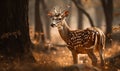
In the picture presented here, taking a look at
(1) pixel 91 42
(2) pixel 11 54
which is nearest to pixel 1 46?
(2) pixel 11 54

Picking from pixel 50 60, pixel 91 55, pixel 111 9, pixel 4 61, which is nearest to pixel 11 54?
pixel 4 61

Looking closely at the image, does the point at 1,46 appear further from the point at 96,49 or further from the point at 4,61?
the point at 96,49

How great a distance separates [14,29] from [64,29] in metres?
0.67

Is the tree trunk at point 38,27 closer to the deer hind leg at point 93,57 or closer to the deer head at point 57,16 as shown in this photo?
the deer head at point 57,16

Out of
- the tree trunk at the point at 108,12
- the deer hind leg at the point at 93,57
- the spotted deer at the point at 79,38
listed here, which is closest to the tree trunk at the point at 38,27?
the spotted deer at the point at 79,38

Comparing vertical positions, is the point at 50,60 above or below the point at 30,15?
below

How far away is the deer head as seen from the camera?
5949 mm

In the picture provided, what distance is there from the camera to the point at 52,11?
6.09 meters

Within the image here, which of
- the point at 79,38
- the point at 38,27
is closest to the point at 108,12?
the point at 79,38

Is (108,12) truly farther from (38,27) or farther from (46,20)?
(38,27)

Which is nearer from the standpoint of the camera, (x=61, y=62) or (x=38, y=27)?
(x=61, y=62)

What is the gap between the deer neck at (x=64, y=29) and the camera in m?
6.00

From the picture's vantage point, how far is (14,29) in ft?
20.2

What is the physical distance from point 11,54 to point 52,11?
2.58 feet
